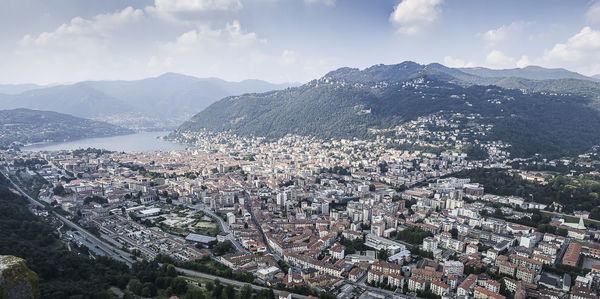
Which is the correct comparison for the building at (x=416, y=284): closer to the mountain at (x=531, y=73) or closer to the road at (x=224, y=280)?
the road at (x=224, y=280)

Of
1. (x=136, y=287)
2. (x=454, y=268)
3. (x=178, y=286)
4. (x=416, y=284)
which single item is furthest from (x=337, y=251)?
(x=136, y=287)

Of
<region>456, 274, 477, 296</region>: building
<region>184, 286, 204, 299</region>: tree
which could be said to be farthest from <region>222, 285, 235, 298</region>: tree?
<region>456, 274, 477, 296</region>: building

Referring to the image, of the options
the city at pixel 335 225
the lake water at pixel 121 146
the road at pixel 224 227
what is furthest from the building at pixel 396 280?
the lake water at pixel 121 146

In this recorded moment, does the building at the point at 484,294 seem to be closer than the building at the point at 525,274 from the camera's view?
Yes

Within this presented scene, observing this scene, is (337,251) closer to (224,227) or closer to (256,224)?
(256,224)

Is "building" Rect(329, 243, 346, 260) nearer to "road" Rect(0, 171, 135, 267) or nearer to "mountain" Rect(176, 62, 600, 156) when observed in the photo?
"road" Rect(0, 171, 135, 267)

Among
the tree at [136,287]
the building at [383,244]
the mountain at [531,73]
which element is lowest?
the building at [383,244]
